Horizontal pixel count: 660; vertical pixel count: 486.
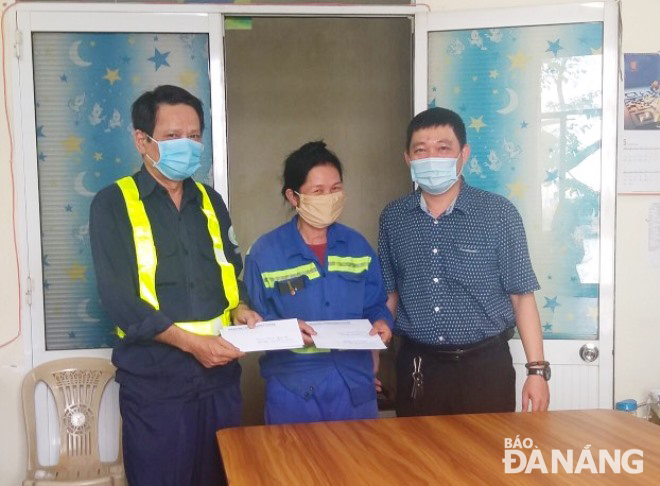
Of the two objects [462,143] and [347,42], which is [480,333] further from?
[347,42]

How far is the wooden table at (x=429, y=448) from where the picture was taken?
143 cm

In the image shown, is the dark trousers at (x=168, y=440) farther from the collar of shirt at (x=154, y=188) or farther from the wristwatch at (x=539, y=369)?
the wristwatch at (x=539, y=369)

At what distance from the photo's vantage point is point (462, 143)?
2.42 m

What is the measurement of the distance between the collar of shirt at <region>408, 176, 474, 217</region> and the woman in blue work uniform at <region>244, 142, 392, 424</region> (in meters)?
0.26

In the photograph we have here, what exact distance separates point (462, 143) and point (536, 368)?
33.5 inches

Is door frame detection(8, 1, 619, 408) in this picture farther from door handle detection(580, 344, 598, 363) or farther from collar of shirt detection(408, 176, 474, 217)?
collar of shirt detection(408, 176, 474, 217)

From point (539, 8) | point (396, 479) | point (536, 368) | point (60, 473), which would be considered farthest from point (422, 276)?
point (60, 473)

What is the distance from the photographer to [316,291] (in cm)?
227

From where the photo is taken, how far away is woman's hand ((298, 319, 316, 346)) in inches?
81.4

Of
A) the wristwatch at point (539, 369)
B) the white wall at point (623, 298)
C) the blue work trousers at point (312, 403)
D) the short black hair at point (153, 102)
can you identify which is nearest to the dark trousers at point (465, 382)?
the wristwatch at point (539, 369)

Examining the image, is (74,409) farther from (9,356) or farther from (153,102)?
(153,102)

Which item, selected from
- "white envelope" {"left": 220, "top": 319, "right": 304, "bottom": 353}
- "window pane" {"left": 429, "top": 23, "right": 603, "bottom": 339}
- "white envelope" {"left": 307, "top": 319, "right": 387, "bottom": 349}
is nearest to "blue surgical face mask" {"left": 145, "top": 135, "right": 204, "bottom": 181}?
"white envelope" {"left": 220, "top": 319, "right": 304, "bottom": 353}

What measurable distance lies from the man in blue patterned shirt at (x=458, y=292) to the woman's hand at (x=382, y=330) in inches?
5.5

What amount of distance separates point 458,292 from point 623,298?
1181 mm
